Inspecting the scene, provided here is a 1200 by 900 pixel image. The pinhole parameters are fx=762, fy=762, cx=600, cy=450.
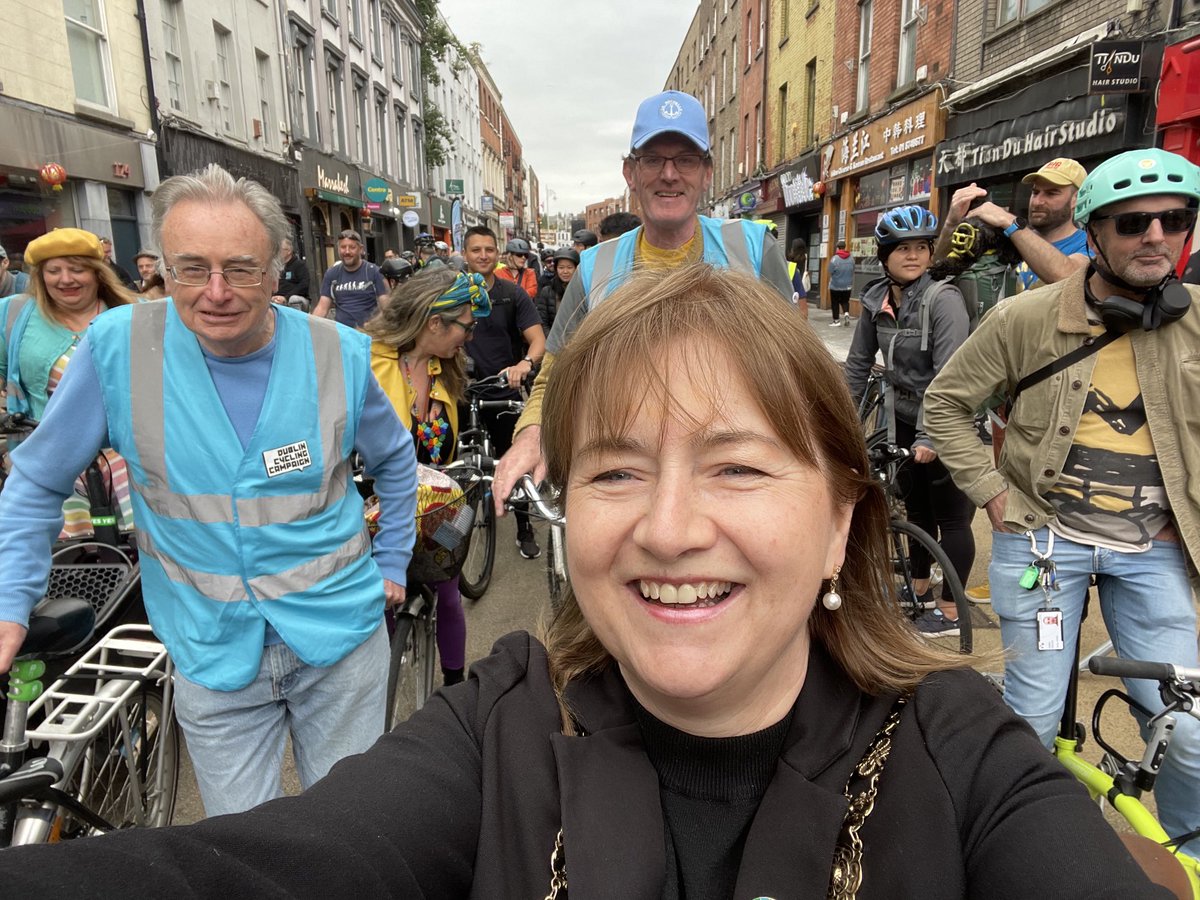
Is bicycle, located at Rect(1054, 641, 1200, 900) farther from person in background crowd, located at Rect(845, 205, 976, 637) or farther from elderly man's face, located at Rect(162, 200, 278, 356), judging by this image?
elderly man's face, located at Rect(162, 200, 278, 356)

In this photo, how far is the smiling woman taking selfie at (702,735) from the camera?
3.51 ft

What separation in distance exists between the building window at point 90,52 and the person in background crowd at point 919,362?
12.8 m

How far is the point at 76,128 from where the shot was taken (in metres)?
11.2

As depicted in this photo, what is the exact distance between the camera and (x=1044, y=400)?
2.46 meters

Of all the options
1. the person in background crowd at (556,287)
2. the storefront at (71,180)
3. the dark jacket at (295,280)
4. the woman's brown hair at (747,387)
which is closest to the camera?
the woman's brown hair at (747,387)

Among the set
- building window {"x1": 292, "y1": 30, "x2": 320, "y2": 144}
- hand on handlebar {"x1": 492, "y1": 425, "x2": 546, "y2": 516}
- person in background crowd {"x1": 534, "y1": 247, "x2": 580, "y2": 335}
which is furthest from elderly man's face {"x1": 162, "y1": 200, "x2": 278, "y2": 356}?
building window {"x1": 292, "y1": 30, "x2": 320, "y2": 144}

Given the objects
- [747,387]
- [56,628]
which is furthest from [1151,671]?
[56,628]

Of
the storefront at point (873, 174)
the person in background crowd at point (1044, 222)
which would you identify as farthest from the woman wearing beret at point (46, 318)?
the storefront at point (873, 174)

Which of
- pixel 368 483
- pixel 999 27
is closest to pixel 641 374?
pixel 368 483

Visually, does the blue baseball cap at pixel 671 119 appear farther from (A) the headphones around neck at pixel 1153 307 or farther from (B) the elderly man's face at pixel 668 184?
(A) the headphones around neck at pixel 1153 307

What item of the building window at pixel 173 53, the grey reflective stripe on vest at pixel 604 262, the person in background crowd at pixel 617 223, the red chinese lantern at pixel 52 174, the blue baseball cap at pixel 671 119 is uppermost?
the building window at pixel 173 53

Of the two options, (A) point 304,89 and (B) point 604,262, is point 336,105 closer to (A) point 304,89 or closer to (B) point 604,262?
(A) point 304,89

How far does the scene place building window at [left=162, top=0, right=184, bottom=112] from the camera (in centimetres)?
1409

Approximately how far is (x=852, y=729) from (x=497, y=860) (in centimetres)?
60
